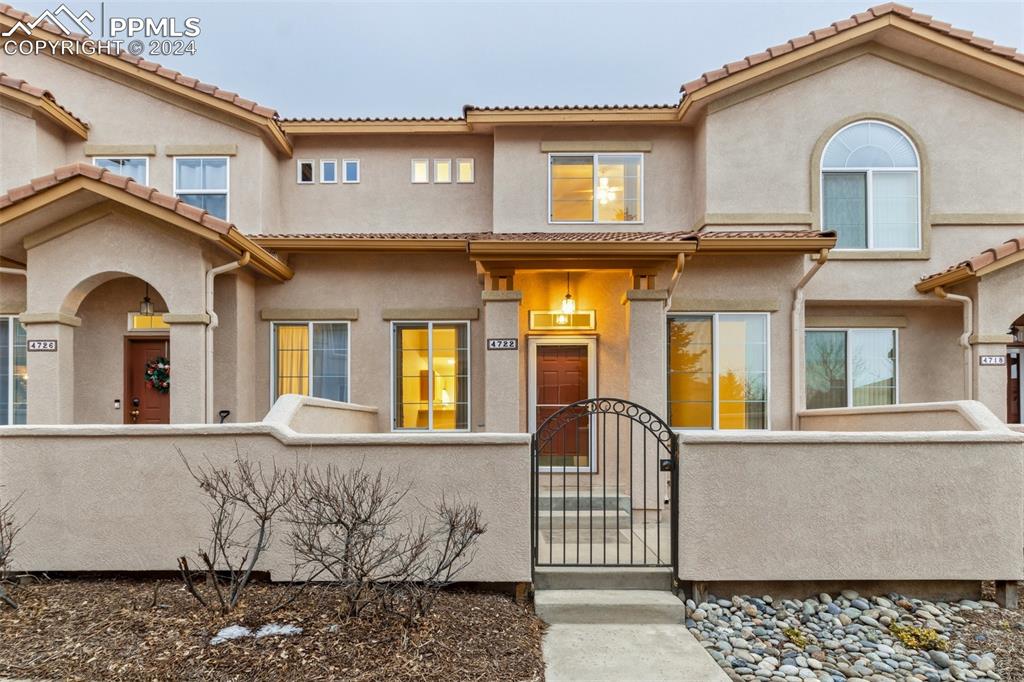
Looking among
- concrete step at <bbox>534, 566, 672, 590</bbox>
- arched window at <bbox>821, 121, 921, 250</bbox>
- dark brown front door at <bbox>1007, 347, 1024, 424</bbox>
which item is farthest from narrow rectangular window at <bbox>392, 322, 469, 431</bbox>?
dark brown front door at <bbox>1007, 347, 1024, 424</bbox>

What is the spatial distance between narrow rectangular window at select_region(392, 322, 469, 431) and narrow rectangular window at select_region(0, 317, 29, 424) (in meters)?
6.23

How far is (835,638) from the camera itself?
17.1ft

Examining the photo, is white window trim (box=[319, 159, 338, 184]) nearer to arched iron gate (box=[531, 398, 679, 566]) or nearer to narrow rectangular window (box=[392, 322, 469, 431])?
narrow rectangular window (box=[392, 322, 469, 431])

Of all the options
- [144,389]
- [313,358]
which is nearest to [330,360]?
[313,358]

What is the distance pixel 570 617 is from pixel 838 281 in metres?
7.60

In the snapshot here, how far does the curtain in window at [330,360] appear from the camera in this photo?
399 inches

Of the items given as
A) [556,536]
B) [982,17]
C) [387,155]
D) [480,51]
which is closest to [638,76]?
[480,51]

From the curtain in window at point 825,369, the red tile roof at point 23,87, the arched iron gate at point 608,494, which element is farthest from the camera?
the curtain in window at point 825,369

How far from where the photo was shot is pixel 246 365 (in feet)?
31.4

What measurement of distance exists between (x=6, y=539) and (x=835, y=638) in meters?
7.85

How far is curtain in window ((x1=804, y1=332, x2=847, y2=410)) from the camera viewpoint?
10078 millimetres

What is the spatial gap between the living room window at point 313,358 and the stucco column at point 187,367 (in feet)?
6.44

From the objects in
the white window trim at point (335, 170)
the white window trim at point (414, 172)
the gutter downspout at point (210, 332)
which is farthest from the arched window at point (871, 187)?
the gutter downspout at point (210, 332)

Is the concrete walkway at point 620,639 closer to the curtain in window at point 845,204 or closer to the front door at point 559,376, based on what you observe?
the front door at point 559,376
